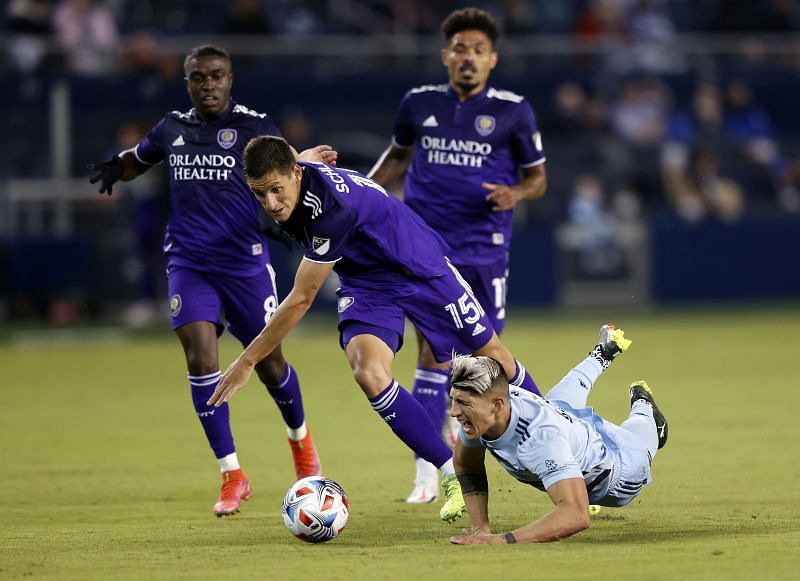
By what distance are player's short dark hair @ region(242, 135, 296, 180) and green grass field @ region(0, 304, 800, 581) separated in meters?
1.85

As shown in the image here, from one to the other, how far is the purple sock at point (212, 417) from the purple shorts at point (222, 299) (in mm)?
351

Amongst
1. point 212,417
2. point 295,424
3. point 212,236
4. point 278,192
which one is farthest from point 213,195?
point 278,192

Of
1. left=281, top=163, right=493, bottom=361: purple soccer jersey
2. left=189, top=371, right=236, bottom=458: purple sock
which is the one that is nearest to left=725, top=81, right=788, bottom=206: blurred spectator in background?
left=189, top=371, right=236, bottom=458: purple sock

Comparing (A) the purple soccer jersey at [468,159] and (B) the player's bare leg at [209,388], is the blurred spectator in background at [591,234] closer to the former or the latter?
(A) the purple soccer jersey at [468,159]

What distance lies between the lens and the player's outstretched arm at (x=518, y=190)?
918 cm

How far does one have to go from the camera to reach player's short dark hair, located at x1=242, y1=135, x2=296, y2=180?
7039 millimetres

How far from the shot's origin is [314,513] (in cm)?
714

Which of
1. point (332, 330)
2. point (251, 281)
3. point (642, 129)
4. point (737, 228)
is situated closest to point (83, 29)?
point (332, 330)

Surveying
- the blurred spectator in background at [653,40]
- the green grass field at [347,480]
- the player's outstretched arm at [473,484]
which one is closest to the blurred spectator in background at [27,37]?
the green grass field at [347,480]

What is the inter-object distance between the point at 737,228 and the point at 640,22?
458 cm

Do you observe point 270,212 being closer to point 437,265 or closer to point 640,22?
point 437,265

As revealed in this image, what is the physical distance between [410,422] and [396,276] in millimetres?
792

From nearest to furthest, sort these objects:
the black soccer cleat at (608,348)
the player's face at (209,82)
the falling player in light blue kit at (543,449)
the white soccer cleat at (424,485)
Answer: the falling player in light blue kit at (543,449) → the black soccer cleat at (608,348) → the white soccer cleat at (424,485) → the player's face at (209,82)

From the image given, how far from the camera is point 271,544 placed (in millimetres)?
7188
